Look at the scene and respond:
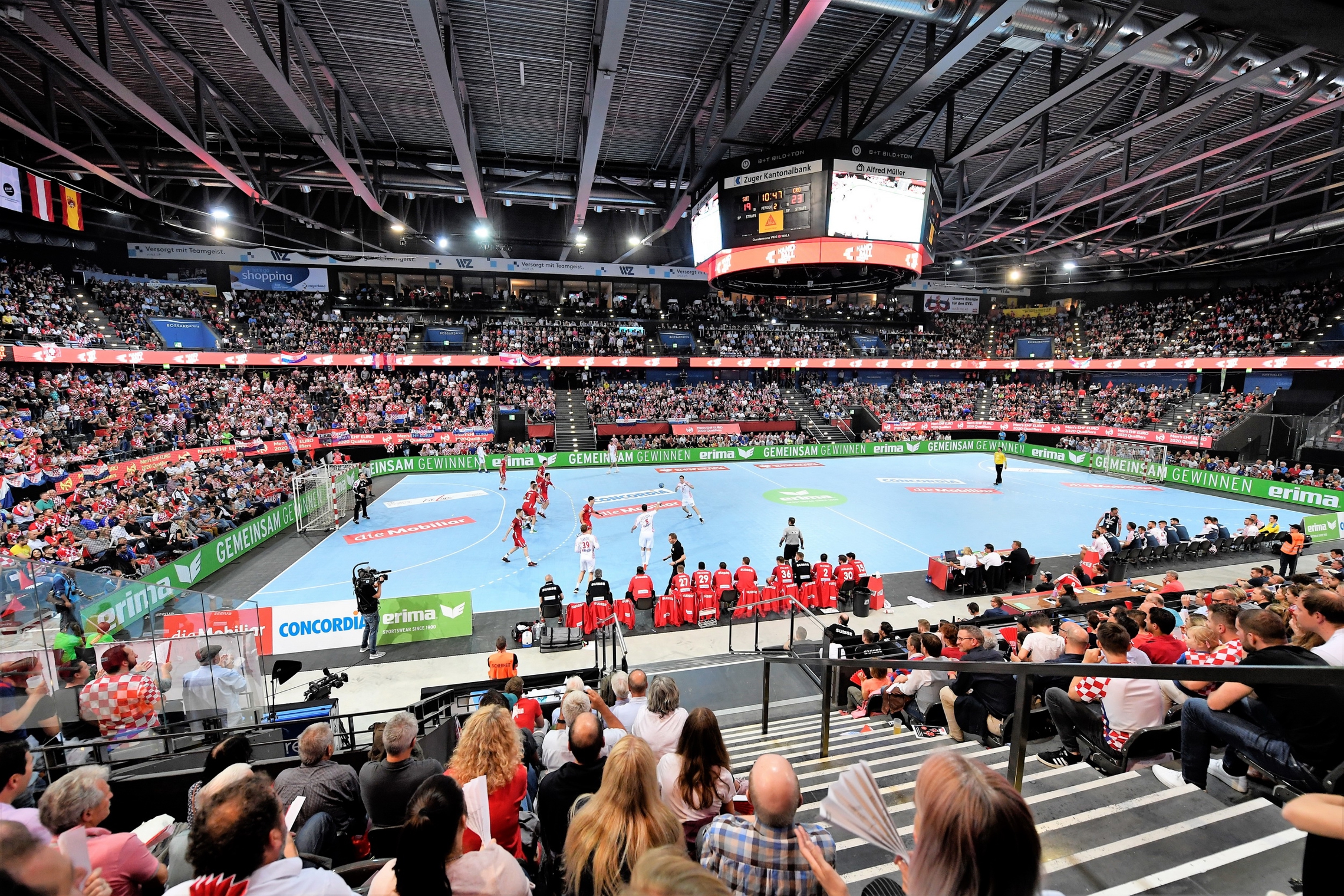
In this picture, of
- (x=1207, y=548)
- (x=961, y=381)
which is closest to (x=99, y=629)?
(x=1207, y=548)

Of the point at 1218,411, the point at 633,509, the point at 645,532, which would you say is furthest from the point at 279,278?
the point at 1218,411

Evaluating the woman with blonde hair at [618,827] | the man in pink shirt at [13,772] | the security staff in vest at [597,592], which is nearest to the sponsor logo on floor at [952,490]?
the security staff in vest at [597,592]

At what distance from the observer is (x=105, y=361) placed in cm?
2669

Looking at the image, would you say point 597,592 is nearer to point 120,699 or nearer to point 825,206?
point 120,699

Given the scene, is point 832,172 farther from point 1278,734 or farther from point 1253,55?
point 1278,734

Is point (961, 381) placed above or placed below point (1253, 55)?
below

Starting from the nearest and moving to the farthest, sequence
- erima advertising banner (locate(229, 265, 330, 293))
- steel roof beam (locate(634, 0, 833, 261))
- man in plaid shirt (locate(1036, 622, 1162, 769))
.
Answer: man in plaid shirt (locate(1036, 622, 1162, 769)) → steel roof beam (locate(634, 0, 833, 261)) → erima advertising banner (locate(229, 265, 330, 293))

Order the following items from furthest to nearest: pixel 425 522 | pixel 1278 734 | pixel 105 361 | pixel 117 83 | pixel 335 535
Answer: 1. pixel 105 361
2. pixel 425 522
3. pixel 335 535
4. pixel 117 83
5. pixel 1278 734

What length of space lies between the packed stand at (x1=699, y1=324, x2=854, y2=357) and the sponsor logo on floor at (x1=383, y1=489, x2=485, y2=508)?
23.3m

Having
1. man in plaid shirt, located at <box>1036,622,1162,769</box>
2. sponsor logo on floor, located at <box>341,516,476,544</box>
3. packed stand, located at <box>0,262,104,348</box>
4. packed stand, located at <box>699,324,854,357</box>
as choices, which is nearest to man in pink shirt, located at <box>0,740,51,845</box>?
man in plaid shirt, located at <box>1036,622,1162,769</box>

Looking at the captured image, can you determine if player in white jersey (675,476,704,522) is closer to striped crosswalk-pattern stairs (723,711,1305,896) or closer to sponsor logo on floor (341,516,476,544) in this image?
sponsor logo on floor (341,516,476,544)

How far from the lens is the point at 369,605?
10.4 meters

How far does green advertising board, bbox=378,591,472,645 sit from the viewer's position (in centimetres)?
1106

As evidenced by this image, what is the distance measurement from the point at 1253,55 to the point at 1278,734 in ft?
44.0
